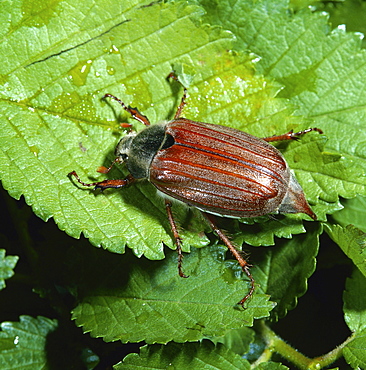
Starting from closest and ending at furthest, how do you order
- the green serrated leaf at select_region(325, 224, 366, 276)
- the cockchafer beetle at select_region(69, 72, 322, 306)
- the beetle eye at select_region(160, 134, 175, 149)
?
1. the green serrated leaf at select_region(325, 224, 366, 276)
2. the cockchafer beetle at select_region(69, 72, 322, 306)
3. the beetle eye at select_region(160, 134, 175, 149)

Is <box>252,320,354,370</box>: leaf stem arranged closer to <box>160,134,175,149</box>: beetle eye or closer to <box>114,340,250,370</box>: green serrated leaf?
<box>114,340,250,370</box>: green serrated leaf

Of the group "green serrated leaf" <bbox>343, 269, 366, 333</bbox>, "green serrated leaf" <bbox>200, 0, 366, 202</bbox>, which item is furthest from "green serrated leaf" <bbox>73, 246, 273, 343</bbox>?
"green serrated leaf" <bbox>200, 0, 366, 202</bbox>

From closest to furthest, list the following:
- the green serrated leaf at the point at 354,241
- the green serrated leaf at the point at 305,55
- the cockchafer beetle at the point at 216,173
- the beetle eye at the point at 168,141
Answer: the green serrated leaf at the point at 354,241 → the cockchafer beetle at the point at 216,173 → the beetle eye at the point at 168,141 → the green serrated leaf at the point at 305,55

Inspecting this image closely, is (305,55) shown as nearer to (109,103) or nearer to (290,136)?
(290,136)

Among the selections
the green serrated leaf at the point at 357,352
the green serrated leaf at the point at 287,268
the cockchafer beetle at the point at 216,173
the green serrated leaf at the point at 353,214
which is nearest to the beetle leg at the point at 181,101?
the cockchafer beetle at the point at 216,173

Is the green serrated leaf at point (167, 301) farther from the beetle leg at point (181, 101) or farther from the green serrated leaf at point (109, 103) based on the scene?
the beetle leg at point (181, 101)

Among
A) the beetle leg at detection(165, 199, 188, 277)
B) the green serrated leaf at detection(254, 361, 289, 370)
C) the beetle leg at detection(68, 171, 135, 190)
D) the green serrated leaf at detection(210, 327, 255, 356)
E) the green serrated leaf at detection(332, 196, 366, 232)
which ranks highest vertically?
the beetle leg at detection(68, 171, 135, 190)
